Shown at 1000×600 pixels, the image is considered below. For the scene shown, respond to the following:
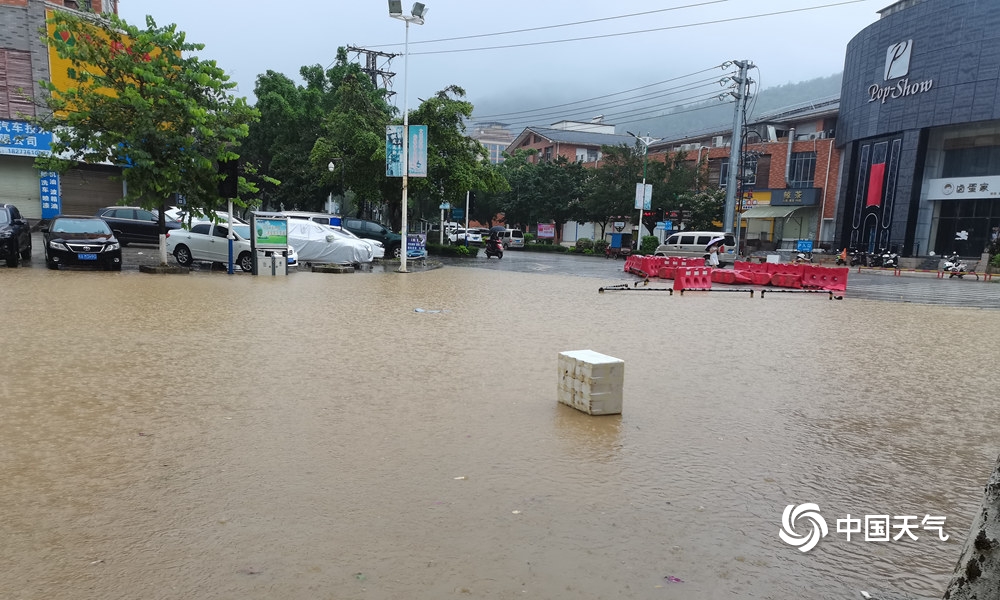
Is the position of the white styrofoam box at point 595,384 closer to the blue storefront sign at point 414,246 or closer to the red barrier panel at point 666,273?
the red barrier panel at point 666,273

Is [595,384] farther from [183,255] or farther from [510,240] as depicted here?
[510,240]

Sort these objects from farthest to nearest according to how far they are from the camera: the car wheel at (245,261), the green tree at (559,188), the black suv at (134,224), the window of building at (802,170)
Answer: the green tree at (559,188) → the window of building at (802,170) → the black suv at (134,224) → the car wheel at (245,261)

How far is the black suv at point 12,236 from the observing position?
16.2m

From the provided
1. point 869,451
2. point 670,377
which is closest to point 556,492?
point 869,451

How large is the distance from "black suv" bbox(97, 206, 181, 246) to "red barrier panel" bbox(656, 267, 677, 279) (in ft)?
58.9

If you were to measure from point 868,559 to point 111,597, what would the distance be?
376cm

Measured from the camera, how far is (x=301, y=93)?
34.6 metres

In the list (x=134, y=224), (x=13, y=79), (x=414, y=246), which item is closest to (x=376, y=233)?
(x=414, y=246)

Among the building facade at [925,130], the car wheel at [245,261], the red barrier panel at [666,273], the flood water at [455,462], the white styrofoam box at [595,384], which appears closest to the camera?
the flood water at [455,462]

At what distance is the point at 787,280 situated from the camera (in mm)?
19156

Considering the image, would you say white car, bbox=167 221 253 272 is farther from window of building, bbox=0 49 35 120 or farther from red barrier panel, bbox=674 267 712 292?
window of building, bbox=0 49 35 120

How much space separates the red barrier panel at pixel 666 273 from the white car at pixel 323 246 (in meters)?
10.3

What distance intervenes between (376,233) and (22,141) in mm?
16205

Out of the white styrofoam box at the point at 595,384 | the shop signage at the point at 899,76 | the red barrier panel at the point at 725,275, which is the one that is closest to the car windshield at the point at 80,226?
the white styrofoam box at the point at 595,384
